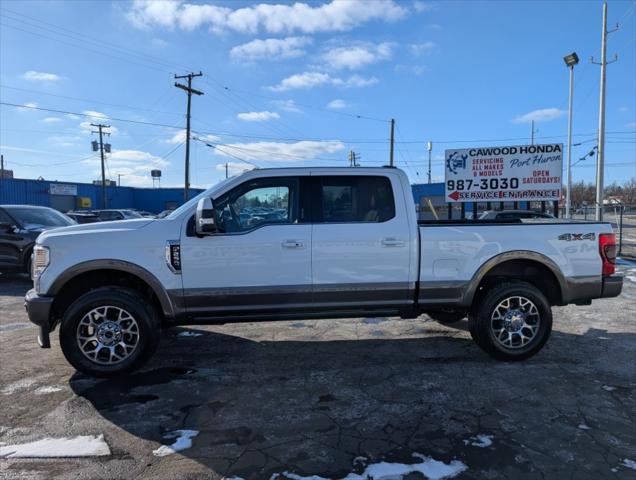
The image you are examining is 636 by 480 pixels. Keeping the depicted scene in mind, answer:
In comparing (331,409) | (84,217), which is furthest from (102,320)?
(84,217)

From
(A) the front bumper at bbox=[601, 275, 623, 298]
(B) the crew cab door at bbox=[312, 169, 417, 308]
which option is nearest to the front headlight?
(B) the crew cab door at bbox=[312, 169, 417, 308]

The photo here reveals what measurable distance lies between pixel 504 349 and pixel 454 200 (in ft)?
23.9

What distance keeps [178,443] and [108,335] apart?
1.69 m

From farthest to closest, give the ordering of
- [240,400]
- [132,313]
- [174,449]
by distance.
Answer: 1. [132,313]
2. [240,400]
3. [174,449]

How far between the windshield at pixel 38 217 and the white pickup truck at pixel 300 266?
21.7 ft

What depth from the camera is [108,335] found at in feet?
15.8

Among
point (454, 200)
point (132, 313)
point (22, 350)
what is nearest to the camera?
point (132, 313)

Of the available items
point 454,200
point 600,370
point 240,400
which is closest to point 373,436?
point 240,400

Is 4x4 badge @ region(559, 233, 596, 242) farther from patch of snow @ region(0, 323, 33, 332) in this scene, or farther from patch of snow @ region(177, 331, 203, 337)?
patch of snow @ region(0, 323, 33, 332)

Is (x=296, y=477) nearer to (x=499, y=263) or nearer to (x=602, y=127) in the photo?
(x=499, y=263)

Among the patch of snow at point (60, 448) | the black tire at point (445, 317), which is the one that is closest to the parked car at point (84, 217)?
the black tire at point (445, 317)

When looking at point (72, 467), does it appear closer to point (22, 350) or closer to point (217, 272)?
point (217, 272)

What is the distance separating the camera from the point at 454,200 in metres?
12.1

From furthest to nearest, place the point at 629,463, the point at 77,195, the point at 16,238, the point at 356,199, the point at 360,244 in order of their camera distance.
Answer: the point at 77,195, the point at 16,238, the point at 356,199, the point at 360,244, the point at 629,463
